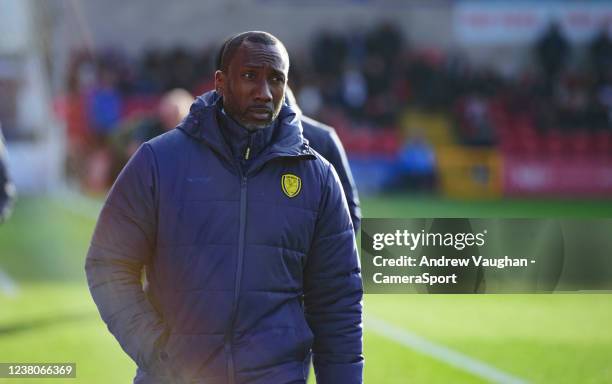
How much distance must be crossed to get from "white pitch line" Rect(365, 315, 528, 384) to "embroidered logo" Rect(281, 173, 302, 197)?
11.5ft

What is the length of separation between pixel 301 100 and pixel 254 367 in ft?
67.5

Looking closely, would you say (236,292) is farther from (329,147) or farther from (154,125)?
(154,125)

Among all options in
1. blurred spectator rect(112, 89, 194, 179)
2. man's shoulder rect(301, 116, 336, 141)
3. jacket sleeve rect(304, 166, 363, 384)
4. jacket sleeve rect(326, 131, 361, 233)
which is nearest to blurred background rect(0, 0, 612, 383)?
blurred spectator rect(112, 89, 194, 179)

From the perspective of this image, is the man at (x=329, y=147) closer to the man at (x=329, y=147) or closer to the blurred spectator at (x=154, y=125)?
the man at (x=329, y=147)

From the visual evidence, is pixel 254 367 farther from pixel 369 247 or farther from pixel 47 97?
pixel 47 97

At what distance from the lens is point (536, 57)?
25.9 m

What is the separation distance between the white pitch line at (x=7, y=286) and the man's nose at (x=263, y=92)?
7105mm

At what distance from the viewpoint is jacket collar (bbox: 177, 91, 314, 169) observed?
2900 millimetres

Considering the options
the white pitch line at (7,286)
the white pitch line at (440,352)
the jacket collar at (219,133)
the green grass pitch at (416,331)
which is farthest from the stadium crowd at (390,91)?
the jacket collar at (219,133)

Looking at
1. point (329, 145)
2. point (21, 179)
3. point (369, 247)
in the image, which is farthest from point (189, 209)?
point (21, 179)

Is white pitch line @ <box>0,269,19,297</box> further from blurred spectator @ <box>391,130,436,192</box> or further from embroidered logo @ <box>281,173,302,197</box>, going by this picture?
blurred spectator @ <box>391,130,436,192</box>

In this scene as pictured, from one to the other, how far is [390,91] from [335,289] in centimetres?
Answer: 2171

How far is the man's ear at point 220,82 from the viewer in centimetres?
294

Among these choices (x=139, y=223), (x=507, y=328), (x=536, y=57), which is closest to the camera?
(x=139, y=223)
